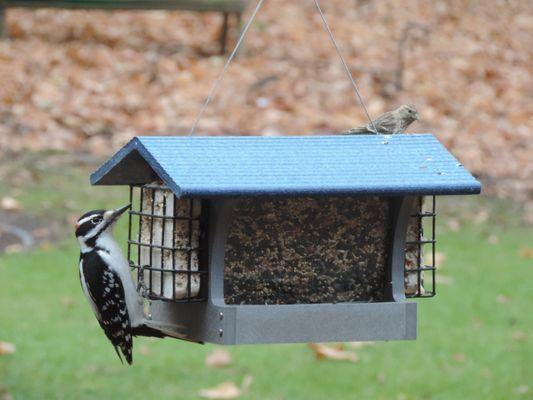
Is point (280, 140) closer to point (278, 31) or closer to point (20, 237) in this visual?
point (20, 237)

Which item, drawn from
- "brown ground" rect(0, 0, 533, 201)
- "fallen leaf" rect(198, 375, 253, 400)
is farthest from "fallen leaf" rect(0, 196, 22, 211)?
"fallen leaf" rect(198, 375, 253, 400)

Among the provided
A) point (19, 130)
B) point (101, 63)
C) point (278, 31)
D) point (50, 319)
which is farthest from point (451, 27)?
point (50, 319)

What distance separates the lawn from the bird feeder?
3.03m

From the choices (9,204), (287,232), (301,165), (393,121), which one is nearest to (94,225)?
(287,232)

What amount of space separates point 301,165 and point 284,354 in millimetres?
4424

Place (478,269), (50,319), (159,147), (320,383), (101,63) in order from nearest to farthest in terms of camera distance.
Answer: (159,147)
(320,383)
(50,319)
(478,269)
(101,63)

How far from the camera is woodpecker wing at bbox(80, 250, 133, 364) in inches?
A: 178

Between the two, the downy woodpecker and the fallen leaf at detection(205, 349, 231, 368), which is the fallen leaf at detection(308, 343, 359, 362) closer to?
the fallen leaf at detection(205, 349, 231, 368)

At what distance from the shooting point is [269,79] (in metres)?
13.5

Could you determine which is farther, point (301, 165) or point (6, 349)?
point (6, 349)

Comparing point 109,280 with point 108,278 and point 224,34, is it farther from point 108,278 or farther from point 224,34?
point 224,34

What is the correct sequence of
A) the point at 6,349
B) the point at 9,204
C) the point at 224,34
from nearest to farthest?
the point at 6,349 < the point at 9,204 < the point at 224,34

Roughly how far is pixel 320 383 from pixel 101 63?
6929 millimetres

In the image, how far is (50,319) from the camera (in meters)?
8.55
